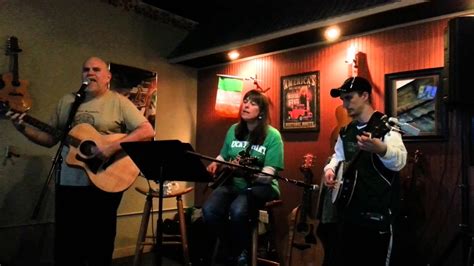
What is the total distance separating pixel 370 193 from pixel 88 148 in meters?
1.64

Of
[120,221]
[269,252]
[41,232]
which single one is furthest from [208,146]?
[41,232]

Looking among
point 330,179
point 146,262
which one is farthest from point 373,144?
point 146,262

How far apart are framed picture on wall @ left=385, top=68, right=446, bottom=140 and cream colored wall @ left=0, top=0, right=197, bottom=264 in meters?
2.31

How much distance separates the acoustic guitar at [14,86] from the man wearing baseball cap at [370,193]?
2.39 metres

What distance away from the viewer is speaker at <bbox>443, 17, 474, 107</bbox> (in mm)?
2174

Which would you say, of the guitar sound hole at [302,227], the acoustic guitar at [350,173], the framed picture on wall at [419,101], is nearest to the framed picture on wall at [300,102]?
the framed picture on wall at [419,101]

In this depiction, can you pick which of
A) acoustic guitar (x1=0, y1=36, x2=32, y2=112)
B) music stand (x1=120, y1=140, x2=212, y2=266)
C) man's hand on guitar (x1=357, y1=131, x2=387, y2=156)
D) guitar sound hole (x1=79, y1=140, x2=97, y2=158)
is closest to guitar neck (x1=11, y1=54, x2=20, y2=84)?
acoustic guitar (x1=0, y1=36, x2=32, y2=112)

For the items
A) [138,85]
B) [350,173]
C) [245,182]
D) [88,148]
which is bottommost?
[245,182]

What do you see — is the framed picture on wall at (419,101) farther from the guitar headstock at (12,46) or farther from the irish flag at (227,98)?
the guitar headstock at (12,46)

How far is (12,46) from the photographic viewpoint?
2.89 metres

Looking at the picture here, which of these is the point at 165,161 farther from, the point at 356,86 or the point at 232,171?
the point at 356,86

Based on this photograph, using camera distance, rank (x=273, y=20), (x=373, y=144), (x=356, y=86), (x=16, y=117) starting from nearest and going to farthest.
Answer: (x=373, y=144), (x=356, y=86), (x=16, y=117), (x=273, y=20)

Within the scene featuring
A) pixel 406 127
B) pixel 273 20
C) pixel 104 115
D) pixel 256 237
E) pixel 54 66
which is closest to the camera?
pixel 406 127

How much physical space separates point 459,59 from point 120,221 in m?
3.10
